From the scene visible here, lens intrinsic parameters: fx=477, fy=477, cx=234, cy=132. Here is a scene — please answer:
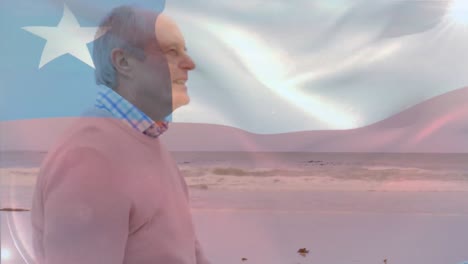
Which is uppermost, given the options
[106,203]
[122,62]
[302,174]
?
[122,62]

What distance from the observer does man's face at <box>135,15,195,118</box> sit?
1.14m

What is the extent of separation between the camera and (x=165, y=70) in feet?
3.80

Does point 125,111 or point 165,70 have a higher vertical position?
point 165,70

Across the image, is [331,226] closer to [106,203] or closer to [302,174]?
[302,174]

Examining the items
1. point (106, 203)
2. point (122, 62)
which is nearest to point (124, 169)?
point (106, 203)

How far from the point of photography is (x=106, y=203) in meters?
1.03

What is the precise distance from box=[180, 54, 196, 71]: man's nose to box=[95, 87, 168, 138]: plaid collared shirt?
0.17 m

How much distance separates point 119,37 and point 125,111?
0.17m

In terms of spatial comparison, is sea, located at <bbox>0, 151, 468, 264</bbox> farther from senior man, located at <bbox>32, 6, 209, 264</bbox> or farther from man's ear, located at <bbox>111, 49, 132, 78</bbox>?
man's ear, located at <bbox>111, 49, 132, 78</bbox>

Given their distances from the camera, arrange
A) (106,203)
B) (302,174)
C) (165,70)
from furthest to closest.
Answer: (302,174) → (165,70) → (106,203)

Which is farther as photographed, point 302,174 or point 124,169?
point 302,174

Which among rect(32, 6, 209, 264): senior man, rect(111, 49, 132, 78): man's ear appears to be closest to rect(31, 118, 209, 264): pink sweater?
rect(32, 6, 209, 264): senior man

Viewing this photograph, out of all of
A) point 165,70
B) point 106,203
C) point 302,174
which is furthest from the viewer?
point 302,174

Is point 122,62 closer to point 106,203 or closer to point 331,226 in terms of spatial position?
point 106,203
